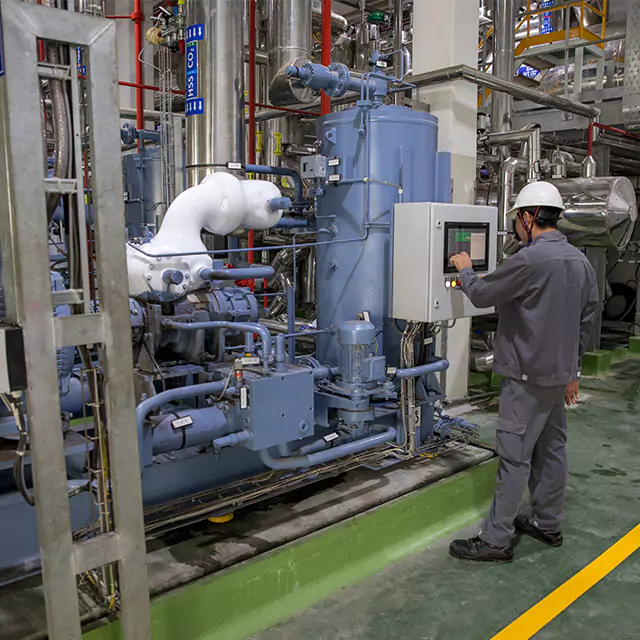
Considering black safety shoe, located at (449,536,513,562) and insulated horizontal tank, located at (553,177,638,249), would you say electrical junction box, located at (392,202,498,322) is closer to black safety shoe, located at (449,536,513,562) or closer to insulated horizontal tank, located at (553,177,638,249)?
black safety shoe, located at (449,536,513,562)

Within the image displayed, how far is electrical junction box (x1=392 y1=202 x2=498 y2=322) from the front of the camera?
10.3 feet

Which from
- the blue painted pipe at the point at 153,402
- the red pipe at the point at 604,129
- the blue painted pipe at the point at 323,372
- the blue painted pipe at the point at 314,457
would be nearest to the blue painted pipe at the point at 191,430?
the blue painted pipe at the point at 153,402

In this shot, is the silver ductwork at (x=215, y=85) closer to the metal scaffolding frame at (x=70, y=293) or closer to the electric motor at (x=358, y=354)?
the electric motor at (x=358, y=354)

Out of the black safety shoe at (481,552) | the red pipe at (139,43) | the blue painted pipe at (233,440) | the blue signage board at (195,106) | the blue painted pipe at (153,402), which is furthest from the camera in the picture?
the red pipe at (139,43)

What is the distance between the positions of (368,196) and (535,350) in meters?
1.11

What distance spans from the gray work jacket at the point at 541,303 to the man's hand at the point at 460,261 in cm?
21

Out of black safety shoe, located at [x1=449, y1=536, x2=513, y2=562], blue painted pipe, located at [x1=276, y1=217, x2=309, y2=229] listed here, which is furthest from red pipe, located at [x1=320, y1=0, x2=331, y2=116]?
black safety shoe, located at [x1=449, y1=536, x2=513, y2=562]

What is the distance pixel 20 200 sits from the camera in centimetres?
157

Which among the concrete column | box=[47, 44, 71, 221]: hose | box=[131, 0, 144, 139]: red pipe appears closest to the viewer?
box=[47, 44, 71, 221]: hose

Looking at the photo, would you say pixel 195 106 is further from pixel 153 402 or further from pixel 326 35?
pixel 153 402

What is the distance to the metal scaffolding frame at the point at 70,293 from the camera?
1.56 meters

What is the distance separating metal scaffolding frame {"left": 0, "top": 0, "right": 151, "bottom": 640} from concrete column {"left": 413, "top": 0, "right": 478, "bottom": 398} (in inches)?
136

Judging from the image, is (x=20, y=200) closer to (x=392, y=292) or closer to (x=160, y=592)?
(x=160, y=592)

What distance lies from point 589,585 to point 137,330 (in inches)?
92.3
